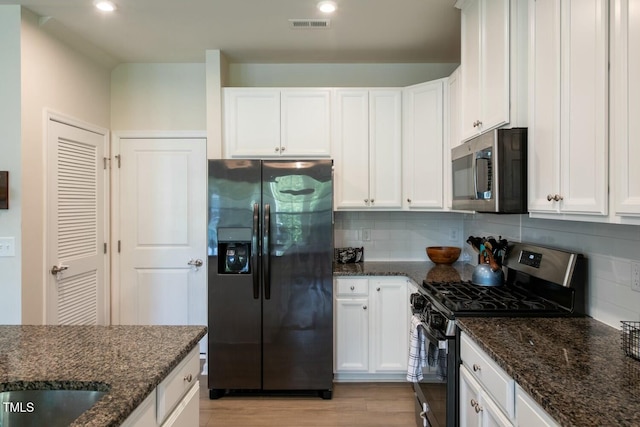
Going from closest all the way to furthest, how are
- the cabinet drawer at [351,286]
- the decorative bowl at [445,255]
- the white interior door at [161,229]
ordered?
the cabinet drawer at [351,286]
the decorative bowl at [445,255]
the white interior door at [161,229]

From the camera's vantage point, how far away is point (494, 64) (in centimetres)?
193

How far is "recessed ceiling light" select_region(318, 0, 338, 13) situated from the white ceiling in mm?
39

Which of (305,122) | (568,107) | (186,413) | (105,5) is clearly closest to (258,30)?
(305,122)

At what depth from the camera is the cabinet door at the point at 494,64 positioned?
1.82 m

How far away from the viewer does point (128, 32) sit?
2.76 metres

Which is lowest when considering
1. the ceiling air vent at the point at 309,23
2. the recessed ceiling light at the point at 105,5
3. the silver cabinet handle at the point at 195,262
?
the silver cabinet handle at the point at 195,262

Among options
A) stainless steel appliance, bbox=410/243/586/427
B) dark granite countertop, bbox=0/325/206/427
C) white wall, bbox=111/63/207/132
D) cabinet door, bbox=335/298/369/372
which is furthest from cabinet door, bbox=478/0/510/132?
white wall, bbox=111/63/207/132

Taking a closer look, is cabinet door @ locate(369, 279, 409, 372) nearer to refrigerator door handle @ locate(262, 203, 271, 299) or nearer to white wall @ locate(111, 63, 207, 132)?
refrigerator door handle @ locate(262, 203, 271, 299)

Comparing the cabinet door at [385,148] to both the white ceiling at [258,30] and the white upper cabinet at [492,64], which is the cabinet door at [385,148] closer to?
the white ceiling at [258,30]

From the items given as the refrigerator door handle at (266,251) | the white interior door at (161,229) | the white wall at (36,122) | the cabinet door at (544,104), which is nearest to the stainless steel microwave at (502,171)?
the cabinet door at (544,104)

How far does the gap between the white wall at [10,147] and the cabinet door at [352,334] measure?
212 cm

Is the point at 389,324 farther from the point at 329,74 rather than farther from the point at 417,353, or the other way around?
the point at 329,74

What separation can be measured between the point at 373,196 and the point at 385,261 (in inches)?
26.1

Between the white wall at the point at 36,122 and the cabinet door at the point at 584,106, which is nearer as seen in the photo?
the cabinet door at the point at 584,106
